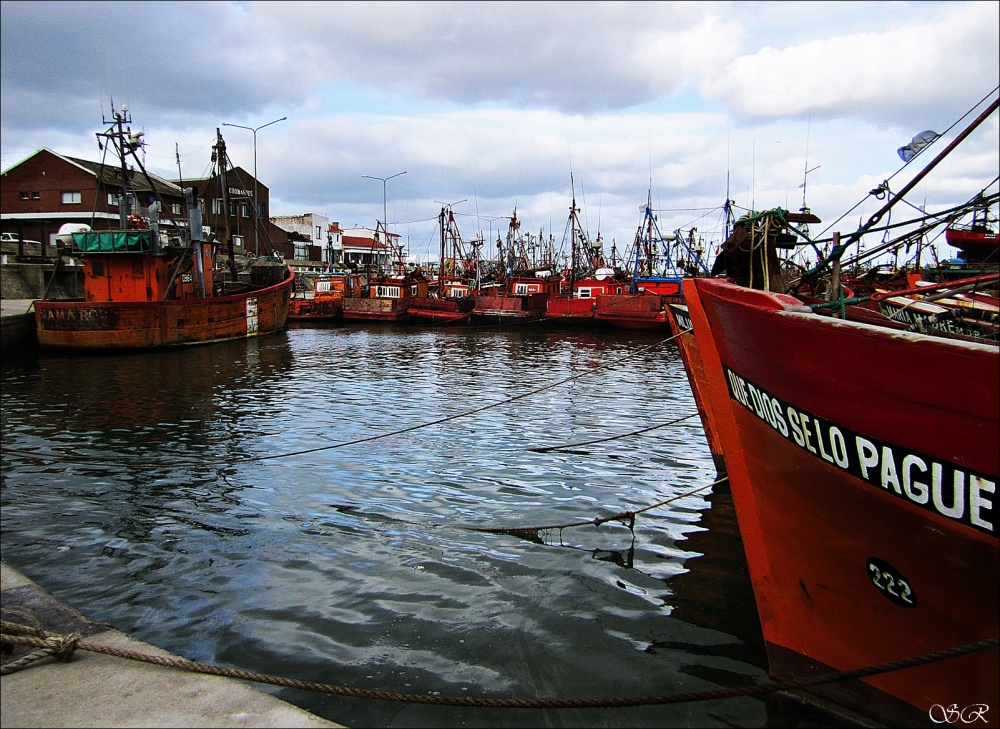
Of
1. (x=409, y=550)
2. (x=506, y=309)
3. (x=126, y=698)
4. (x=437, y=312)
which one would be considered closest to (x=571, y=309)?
(x=506, y=309)

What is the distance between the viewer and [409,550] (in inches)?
263

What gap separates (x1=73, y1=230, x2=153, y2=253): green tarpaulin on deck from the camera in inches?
1035

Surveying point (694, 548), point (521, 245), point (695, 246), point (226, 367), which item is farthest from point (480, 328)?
point (694, 548)

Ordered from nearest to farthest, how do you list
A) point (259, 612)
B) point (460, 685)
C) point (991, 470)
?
point (991, 470)
point (460, 685)
point (259, 612)

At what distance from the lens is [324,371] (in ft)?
68.9

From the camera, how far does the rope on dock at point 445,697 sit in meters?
3.12

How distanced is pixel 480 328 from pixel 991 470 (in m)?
38.0

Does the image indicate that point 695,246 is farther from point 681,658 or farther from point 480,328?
point 681,658

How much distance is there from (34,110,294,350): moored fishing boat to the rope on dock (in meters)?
24.1

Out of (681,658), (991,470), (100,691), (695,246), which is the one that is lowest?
(681,658)

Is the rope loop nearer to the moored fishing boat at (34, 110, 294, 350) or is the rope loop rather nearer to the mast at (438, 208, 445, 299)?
the moored fishing boat at (34, 110, 294, 350)

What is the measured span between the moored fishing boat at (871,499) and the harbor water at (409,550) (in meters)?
0.75

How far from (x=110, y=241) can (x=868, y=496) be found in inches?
1156

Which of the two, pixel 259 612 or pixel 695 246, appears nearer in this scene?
pixel 259 612
